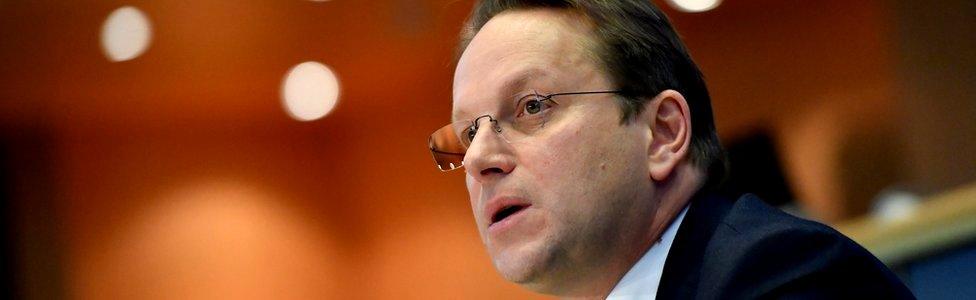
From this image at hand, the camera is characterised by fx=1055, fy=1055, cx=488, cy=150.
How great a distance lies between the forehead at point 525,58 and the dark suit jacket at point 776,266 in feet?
1.00

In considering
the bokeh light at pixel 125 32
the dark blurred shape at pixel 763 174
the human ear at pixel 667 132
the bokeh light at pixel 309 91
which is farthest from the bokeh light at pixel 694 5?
the human ear at pixel 667 132

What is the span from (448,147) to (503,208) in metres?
0.26

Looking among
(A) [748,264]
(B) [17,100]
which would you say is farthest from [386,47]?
(A) [748,264]

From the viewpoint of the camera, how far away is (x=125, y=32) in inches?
156

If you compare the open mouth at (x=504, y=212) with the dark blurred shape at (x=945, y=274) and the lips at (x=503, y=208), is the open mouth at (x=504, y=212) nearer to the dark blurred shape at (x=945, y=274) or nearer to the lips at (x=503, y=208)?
the lips at (x=503, y=208)

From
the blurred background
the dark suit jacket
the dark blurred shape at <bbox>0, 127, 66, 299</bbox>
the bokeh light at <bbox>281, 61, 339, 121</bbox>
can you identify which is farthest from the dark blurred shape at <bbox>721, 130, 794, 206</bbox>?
the dark blurred shape at <bbox>0, 127, 66, 299</bbox>

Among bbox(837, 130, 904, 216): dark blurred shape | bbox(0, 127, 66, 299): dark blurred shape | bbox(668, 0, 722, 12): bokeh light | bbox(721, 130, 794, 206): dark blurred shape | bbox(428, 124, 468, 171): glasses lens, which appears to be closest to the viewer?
bbox(428, 124, 468, 171): glasses lens

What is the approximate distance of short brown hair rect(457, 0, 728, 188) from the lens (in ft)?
4.52

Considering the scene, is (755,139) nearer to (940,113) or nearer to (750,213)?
(940,113)

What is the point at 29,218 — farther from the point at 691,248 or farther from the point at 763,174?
the point at 691,248

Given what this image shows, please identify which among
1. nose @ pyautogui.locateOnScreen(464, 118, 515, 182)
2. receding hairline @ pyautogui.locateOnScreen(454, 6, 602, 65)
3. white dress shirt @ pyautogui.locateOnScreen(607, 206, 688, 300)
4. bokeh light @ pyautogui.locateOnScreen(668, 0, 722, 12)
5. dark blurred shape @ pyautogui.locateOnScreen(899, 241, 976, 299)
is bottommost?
dark blurred shape @ pyautogui.locateOnScreen(899, 241, 976, 299)

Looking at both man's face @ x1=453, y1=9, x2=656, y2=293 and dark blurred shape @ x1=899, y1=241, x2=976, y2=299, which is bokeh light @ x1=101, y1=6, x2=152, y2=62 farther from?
dark blurred shape @ x1=899, y1=241, x2=976, y2=299

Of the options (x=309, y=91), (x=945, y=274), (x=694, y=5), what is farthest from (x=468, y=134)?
(x=309, y=91)

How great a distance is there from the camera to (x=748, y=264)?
3.59 ft
